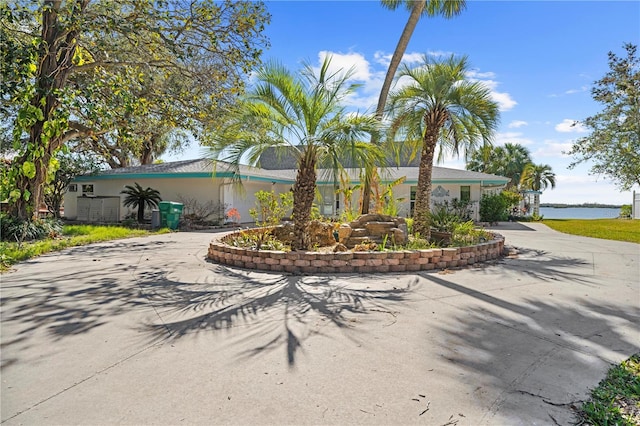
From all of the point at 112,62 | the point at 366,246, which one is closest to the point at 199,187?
the point at 112,62

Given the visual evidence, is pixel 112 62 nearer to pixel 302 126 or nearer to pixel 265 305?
pixel 302 126

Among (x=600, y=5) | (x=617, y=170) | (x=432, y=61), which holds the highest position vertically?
(x=600, y=5)

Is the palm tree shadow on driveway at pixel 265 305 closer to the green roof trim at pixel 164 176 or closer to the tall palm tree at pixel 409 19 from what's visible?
the tall palm tree at pixel 409 19

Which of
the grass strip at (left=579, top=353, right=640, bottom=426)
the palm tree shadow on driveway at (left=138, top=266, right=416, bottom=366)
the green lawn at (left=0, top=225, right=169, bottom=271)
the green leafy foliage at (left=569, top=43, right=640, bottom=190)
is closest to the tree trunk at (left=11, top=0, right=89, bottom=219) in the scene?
the green lawn at (left=0, top=225, right=169, bottom=271)

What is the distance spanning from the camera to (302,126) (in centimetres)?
778

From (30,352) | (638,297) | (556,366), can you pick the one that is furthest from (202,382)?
(638,297)

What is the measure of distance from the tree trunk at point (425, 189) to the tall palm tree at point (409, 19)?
1.63 m

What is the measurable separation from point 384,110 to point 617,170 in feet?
39.9

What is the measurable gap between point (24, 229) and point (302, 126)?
9.05m

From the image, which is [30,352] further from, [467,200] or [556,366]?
[467,200]

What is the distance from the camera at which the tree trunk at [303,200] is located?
7809 mm

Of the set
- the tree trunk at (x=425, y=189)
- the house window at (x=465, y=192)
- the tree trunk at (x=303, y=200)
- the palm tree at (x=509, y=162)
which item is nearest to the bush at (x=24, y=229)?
the tree trunk at (x=303, y=200)

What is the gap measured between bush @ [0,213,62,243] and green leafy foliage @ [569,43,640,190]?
2072cm

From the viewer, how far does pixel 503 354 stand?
3328mm
